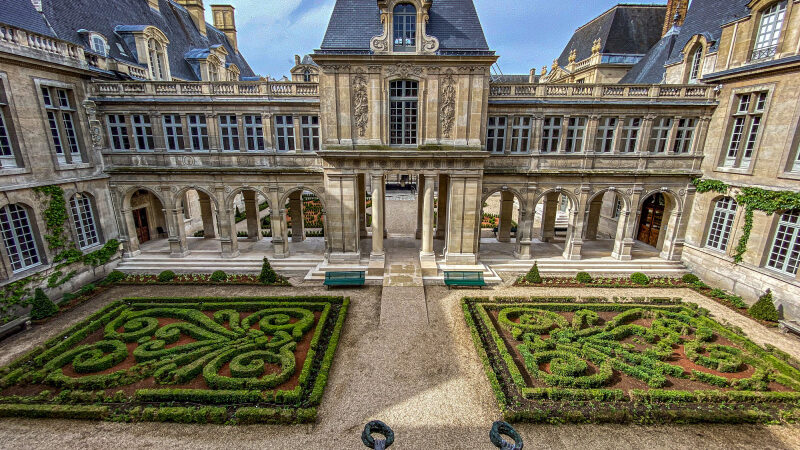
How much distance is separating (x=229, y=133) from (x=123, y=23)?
589 inches

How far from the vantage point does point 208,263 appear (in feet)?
77.4

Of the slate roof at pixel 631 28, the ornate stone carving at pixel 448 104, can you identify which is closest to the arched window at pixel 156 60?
the ornate stone carving at pixel 448 104

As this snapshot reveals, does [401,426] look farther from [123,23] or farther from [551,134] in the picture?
[123,23]

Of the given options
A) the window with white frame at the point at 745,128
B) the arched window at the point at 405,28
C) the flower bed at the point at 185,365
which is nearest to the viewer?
the flower bed at the point at 185,365

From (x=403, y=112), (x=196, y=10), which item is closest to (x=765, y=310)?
(x=403, y=112)

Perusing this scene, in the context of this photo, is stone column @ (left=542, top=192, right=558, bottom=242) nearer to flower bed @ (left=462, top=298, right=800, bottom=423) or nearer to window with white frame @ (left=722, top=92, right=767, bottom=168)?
window with white frame @ (left=722, top=92, right=767, bottom=168)

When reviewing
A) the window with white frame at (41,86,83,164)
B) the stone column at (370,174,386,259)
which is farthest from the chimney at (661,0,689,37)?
the window with white frame at (41,86,83,164)

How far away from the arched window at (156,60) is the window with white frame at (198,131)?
798cm

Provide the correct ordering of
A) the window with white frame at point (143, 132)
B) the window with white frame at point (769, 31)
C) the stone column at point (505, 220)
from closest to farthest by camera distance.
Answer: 1. the window with white frame at point (769, 31)
2. the window with white frame at point (143, 132)
3. the stone column at point (505, 220)

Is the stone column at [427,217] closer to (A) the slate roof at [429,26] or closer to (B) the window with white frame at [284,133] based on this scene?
(A) the slate roof at [429,26]

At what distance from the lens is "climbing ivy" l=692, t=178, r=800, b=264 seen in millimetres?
17469

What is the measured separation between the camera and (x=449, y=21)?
802 inches

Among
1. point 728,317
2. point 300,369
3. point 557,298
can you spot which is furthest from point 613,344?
point 300,369

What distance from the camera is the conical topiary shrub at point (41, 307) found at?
16655 millimetres
